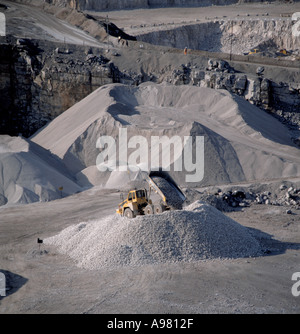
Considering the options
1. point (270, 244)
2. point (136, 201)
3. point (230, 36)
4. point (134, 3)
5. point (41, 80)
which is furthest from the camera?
point (134, 3)

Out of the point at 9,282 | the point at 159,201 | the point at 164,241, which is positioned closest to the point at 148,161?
the point at 159,201

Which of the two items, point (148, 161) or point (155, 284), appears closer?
point (155, 284)

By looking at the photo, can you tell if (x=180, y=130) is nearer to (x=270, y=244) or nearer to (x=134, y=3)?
(x=270, y=244)

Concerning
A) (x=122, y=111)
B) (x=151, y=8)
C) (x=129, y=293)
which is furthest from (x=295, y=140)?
(x=151, y=8)

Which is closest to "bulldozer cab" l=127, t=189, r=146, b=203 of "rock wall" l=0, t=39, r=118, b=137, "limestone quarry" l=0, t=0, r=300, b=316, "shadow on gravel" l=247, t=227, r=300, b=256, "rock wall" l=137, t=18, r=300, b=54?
"limestone quarry" l=0, t=0, r=300, b=316

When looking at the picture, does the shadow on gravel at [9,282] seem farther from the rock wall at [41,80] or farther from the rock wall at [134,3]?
the rock wall at [134,3]

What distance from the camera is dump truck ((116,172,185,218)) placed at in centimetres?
1420

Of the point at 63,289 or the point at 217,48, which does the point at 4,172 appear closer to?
the point at 63,289

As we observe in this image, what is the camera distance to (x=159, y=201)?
1470 centimetres

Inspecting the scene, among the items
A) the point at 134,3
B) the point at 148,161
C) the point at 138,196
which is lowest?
the point at 148,161

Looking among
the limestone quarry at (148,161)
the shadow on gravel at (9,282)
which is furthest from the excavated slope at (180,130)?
the shadow on gravel at (9,282)

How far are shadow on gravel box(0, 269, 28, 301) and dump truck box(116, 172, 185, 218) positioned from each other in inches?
166

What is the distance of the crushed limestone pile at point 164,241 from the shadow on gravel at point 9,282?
64.4 inches

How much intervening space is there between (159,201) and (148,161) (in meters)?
8.23
